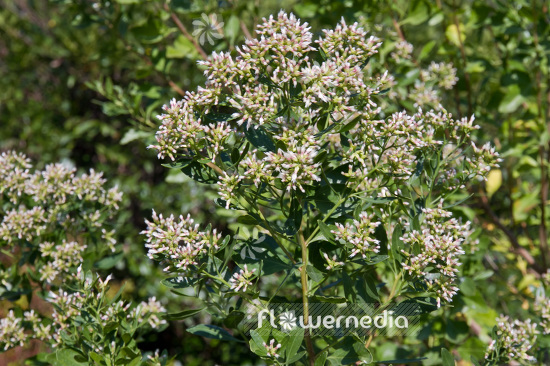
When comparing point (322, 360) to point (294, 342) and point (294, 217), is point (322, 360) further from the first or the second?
point (294, 217)

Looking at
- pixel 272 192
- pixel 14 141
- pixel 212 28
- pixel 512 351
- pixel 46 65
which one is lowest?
pixel 512 351

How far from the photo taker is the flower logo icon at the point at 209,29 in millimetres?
2396

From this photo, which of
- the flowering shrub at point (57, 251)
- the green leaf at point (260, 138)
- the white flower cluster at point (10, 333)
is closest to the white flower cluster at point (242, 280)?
the green leaf at point (260, 138)

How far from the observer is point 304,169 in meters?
1.09

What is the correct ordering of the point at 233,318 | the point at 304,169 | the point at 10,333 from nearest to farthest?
the point at 304,169 → the point at 233,318 → the point at 10,333

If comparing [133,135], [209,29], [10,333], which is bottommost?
[10,333]

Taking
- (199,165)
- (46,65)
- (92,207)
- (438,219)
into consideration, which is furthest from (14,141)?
(438,219)

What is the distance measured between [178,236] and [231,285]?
5.9 inches

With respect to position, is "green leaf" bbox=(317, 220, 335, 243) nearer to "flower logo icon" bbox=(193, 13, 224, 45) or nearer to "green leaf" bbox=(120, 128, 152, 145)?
"green leaf" bbox=(120, 128, 152, 145)

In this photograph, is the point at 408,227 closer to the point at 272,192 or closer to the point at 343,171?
the point at 343,171

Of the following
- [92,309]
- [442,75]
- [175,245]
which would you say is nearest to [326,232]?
[175,245]

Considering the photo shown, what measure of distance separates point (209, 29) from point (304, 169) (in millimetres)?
1691

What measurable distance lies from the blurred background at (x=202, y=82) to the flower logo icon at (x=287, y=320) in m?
0.39

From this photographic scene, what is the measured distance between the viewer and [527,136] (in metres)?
2.48
